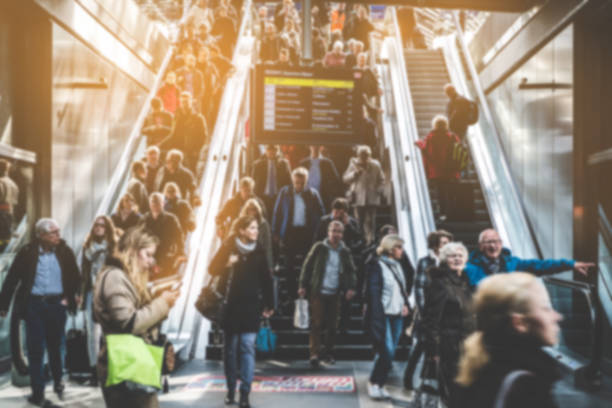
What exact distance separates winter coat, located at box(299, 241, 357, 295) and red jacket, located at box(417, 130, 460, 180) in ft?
9.22

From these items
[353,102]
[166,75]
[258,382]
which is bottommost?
[258,382]

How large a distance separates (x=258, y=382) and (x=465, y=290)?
273 centimetres

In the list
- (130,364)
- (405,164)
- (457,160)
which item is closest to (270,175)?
(405,164)

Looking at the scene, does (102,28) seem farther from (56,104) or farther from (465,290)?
(465,290)

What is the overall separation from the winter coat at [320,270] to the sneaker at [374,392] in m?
1.61

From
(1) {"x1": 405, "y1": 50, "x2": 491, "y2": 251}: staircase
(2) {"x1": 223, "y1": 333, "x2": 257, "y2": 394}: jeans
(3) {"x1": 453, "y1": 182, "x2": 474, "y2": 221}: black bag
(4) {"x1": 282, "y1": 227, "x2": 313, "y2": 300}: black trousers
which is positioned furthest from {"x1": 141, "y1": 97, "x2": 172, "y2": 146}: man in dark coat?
(2) {"x1": 223, "y1": 333, "x2": 257, "y2": 394}: jeans

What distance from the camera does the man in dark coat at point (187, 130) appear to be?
11.5 m

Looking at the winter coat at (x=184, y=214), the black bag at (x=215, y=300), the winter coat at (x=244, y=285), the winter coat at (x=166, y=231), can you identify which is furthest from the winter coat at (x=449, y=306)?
the winter coat at (x=184, y=214)

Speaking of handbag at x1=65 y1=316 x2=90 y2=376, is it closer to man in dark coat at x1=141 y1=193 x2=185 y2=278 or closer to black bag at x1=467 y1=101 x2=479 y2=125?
man in dark coat at x1=141 y1=193 x2=185 y2=278

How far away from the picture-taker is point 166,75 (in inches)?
542

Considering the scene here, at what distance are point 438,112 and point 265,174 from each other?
4.50 meters

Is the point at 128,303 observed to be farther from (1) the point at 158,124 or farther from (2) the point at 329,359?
(1) the point at 158,124

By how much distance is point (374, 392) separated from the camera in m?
6.12

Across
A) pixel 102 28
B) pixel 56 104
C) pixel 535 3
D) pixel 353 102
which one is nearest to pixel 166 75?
pixel 102 28
